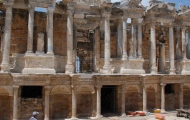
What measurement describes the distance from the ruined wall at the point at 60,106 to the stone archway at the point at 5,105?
8.88 feet

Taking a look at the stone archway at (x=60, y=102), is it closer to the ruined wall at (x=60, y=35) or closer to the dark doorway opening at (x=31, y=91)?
the dark doorway opening at (x=31, y=91)

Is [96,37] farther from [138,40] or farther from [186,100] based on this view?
[186,100]

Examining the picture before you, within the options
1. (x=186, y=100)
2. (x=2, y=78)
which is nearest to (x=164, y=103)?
(x=186, y=100)

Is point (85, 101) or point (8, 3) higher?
point (8, 3)

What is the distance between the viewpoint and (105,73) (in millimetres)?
17109

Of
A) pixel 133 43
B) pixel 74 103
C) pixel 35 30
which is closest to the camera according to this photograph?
pixel 74 103

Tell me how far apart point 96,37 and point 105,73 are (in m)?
3.67

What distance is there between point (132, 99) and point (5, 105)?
9.62 metres

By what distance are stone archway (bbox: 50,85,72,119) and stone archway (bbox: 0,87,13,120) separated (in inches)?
104

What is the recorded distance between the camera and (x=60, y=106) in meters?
16.1

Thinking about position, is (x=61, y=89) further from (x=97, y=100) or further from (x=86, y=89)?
(x=97, y=100)

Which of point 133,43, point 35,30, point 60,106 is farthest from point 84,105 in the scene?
point 133,43

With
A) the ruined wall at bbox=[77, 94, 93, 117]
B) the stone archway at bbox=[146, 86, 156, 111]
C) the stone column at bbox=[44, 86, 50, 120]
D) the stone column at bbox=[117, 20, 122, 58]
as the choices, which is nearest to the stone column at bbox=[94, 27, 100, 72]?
the stone column at bbox=[117, 20, 122, 58]

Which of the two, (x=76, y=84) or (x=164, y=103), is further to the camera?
(x=164, y=103)
